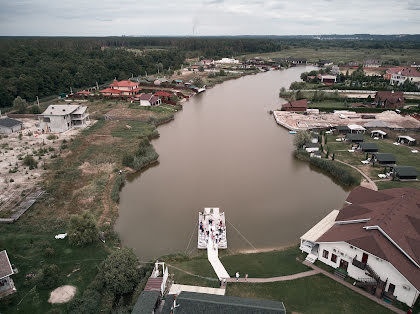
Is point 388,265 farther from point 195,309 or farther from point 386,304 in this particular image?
point 195,309

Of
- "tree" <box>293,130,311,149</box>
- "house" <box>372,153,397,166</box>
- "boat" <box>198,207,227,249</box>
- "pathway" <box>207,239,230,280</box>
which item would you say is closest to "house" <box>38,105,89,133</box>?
"boat" <box>198,207,227,249</box>

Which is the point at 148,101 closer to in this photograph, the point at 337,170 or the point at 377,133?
the point at 337,170

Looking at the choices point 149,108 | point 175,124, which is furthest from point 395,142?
point 149,108

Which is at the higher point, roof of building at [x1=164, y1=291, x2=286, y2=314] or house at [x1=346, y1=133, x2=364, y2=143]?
house at [x1=346, y1=133, x2=364, y2=143]

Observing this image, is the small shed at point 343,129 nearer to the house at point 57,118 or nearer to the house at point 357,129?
the house at point 357,129

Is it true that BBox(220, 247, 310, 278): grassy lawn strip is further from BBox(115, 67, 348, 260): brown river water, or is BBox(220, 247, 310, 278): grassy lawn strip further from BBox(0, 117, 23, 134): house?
BBox(0, 117, 23, 134): house
